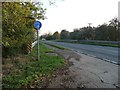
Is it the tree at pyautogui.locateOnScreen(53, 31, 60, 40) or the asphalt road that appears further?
the tree at pyautogui.locateOnScreen(53, 31, 60, 40)

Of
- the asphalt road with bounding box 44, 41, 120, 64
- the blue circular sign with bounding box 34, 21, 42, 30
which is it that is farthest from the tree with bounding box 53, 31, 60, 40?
the blue circular sign with bounding box 34, 21, 42, 30

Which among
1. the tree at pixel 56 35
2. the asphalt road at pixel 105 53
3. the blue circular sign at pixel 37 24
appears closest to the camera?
the blue circular sign at pixel 37 24

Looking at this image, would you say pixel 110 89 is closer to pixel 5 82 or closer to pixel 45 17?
pixel 5 82

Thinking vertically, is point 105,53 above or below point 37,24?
below

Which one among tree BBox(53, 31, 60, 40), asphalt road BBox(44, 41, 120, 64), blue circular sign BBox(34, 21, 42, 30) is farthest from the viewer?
tree BBox(53, 31, 60, 40)

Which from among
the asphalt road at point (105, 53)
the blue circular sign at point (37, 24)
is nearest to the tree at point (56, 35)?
the asphalt road at point (105, 53)

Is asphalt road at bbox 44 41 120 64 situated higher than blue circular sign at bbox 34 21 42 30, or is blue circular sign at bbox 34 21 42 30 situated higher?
blue circular sign at bbox 34 21 42 30

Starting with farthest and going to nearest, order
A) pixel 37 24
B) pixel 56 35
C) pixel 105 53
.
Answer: pixel 56 35 < pixel 105 53 < pixel 37 24

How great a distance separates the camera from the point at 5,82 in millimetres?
7012

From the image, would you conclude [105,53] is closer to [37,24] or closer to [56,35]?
[37,24]

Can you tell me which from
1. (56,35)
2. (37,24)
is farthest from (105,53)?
(56,35)

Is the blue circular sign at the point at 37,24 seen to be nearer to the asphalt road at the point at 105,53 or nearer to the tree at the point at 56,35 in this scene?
the asphalt road at the point at 105,53

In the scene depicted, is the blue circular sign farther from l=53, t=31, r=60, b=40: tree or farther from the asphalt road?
l=53, t=31, r=60, b=40: tree

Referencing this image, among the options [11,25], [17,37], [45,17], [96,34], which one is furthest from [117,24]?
[11,25]
